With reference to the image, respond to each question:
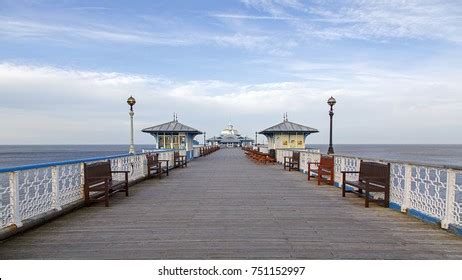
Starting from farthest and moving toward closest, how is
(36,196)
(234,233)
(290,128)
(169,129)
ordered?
1. (169,129)
2. (290,128)
3. (36,196)
4. (234,233)

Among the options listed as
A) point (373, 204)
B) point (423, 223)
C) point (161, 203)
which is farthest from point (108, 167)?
point (423, 223)

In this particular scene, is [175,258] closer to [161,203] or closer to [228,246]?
[228,246]

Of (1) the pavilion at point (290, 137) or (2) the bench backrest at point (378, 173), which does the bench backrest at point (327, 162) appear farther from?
(1) the pavilion at point (290, 137)

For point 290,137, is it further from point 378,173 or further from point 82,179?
point 82,179

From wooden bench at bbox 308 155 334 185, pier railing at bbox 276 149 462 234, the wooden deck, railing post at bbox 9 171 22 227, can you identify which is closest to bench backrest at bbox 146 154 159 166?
the wooden deck

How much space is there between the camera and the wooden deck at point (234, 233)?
3.98 metres

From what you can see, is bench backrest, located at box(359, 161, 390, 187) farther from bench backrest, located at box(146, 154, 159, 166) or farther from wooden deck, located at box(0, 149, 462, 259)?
bench backrest, located at box(146, 154, 159, 166)

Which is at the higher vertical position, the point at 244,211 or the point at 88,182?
the point at 88,182

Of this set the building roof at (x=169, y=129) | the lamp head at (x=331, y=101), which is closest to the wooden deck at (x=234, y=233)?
the lamp head at (x=331, y=101)

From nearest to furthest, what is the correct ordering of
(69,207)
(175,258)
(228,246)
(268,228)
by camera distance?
1. (175,258)
2. (228,246)
3. (268,228)
4. (69,207)

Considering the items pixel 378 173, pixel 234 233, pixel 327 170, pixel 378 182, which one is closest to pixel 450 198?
pixel 378 182

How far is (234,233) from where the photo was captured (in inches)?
186

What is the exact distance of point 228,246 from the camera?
4168 millimetres

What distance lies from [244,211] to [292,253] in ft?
7.72
